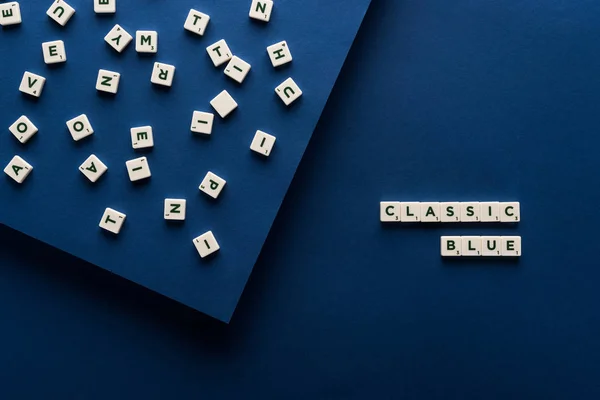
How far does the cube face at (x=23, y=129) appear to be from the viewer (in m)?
1.49

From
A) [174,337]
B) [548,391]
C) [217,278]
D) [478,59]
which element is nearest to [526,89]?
[478,59]

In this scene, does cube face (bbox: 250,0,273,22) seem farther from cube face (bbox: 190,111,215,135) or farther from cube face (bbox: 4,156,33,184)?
cube face (bbox: 4,156,33,184)

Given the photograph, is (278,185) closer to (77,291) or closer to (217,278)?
(217,278)

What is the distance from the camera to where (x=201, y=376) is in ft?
5.13

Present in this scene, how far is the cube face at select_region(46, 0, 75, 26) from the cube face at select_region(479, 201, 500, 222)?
115 cm

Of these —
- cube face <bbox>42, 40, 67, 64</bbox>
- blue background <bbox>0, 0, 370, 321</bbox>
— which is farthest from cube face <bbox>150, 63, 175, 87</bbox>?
cube face <bbox>42, 40, 67, 64</bbox>

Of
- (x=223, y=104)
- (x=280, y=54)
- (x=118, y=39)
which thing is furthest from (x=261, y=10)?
(x=118, y=39)

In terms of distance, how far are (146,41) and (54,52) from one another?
0.23 metres

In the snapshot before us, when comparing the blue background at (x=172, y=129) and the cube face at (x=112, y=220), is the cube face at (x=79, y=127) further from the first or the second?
the cube face at (x=112, y=220)

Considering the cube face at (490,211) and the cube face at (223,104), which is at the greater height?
the cube face at (223,104)

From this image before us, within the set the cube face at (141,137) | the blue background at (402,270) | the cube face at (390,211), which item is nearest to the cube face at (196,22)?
the cube face at (141,137)

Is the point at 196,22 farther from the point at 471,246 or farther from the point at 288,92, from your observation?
the point at 471,246

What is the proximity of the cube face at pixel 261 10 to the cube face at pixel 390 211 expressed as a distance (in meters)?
0.56

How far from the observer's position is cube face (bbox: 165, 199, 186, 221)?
58.6 inches
